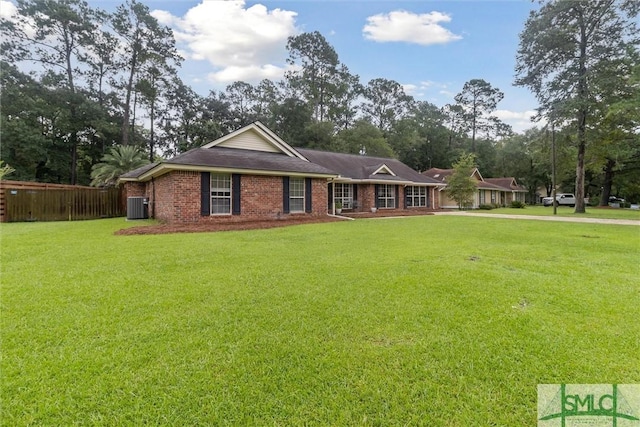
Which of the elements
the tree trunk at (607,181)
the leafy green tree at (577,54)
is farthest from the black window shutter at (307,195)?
the tree trunk at (607,181)

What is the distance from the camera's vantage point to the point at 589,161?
1008 inches

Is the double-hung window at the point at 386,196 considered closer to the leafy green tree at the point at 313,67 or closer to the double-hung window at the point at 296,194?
the double-hung window at the point at 296,194

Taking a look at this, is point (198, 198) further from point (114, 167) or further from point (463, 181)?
point (463, 181)

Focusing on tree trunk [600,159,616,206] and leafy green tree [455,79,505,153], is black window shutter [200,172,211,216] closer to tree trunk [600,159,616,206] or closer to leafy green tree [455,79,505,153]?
tree trunk [600,159,616,206]

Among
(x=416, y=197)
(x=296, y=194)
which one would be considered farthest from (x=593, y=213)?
(x=296, y=194)

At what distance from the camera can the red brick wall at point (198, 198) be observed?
1259 centimetres

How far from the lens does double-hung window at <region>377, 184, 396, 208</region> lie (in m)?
22.8

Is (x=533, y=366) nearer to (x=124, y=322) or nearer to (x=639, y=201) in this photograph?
(x=124, y=322)

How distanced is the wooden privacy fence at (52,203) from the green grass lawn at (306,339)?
488 inches

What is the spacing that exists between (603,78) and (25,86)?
43.9 meters

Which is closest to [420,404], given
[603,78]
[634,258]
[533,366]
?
[533,366]

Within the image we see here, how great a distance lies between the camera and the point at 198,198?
12938mm

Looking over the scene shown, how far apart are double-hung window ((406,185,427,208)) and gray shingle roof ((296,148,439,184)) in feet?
2.46

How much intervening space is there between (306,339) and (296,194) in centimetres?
1306
